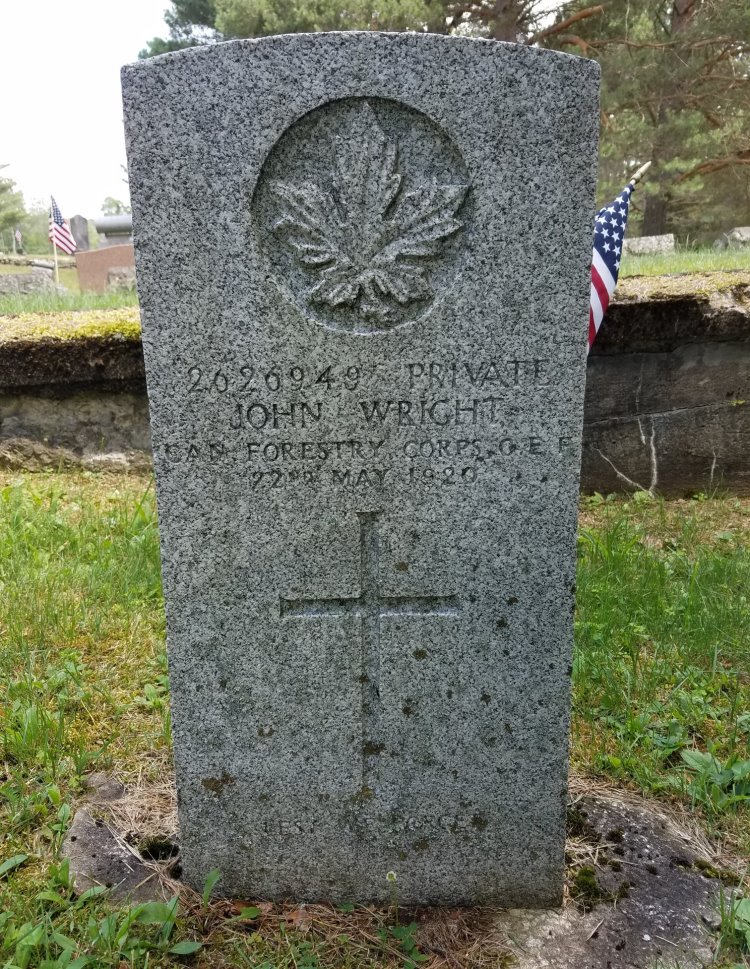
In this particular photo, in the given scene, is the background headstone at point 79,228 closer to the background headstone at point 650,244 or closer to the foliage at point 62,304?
the background headstone at point 650,244

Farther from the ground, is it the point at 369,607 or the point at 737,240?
the point at 737,240

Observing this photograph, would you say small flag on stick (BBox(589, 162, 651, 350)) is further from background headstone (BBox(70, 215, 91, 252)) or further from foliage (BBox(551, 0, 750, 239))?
background headstone (BBox(70, 215, 91, 252))

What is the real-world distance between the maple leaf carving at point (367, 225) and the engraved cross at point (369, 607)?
1.70 feet

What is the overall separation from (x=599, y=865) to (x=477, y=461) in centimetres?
120

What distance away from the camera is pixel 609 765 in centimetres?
242

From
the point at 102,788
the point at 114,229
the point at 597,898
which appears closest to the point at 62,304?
the point at 102,788

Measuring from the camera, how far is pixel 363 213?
1.63 meters

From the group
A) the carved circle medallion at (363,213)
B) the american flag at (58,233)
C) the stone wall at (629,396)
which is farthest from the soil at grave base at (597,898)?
the american flag at (58,233)

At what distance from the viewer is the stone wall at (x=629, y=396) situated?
4656 mm

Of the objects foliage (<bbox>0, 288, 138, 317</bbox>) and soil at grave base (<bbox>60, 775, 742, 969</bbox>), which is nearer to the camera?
soil at grave base (<bbox>60, 775, 742, 969</bbox>)

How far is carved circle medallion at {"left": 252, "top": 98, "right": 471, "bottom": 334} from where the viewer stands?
1.58m

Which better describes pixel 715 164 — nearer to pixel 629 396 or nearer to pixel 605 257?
pixel 629 396

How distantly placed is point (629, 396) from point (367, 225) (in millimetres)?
3561

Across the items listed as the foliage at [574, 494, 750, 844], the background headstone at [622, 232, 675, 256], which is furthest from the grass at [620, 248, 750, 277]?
the background headstone at [622, 232, 675, 256]
